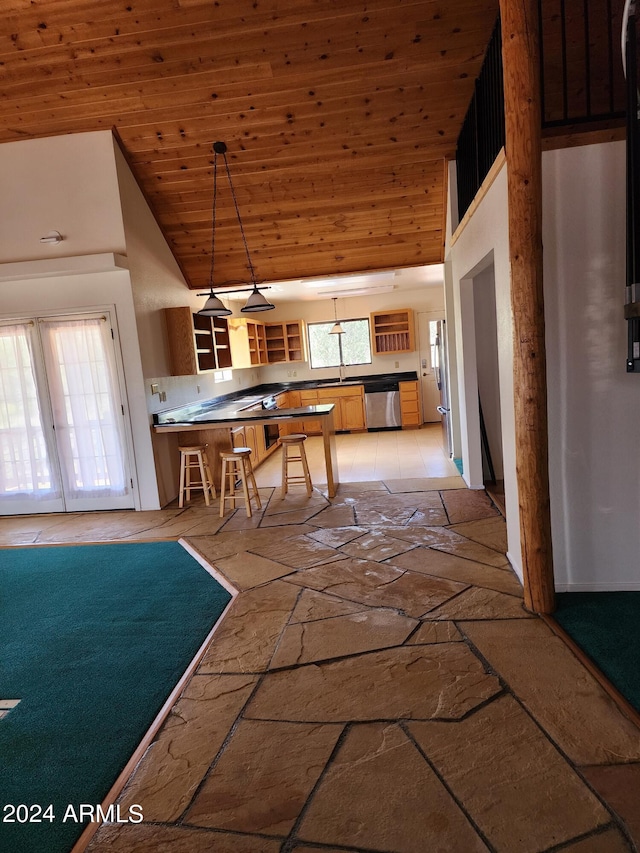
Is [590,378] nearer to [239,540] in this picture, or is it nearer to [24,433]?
[239,540]

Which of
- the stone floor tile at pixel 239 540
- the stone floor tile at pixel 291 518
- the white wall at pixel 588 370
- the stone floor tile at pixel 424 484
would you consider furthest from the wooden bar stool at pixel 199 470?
the white wall at pixel 588 370

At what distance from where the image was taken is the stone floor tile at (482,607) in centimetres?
302

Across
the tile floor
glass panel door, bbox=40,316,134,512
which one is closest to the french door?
glass panel door, bbox=40,316,134,512

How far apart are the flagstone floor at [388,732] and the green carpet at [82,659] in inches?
6.8

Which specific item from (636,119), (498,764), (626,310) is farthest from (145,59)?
(498,764)

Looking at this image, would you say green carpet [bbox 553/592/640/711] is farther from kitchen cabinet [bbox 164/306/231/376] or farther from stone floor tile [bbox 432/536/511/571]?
kitchen cabinet [bbox 164/306/231/376]

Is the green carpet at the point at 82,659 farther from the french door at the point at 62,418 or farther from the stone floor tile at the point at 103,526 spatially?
the french door at the point at 62,418

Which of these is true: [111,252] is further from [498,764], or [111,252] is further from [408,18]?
[498,764]

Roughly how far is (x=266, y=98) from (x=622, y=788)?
5057 mm

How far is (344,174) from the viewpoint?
5.43 m

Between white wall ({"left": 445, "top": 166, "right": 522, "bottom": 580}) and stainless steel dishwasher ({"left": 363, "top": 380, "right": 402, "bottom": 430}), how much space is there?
3.58m

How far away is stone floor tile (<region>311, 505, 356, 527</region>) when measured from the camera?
4.82 m

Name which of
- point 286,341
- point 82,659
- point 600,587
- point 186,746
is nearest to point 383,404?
point 286,341

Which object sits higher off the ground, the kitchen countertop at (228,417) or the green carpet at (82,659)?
the kitchen countertop at (228,417)
